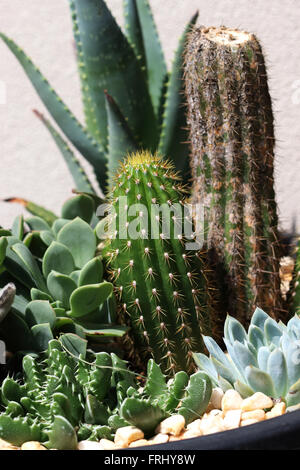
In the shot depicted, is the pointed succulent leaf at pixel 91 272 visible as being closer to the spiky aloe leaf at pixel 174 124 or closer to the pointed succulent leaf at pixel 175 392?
the pointed succulent leaf at pixel 175 392

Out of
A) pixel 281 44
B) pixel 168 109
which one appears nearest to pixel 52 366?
pixel 168 109

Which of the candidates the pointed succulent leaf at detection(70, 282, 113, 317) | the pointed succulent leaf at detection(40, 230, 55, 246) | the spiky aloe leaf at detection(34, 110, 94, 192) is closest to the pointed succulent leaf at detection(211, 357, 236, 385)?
the pointed succulent leaf at detection(70, 282, 113, 317)

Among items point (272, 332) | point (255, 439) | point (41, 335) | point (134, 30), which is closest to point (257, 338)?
point (272, 332)

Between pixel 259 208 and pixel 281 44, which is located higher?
pixel 281 44

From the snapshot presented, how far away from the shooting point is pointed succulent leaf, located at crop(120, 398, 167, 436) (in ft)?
3.32

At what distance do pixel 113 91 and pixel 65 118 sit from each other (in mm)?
159

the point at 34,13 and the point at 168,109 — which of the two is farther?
the point at 34,13

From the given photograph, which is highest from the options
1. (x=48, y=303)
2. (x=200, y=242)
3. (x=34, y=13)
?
(x=34, y=13)

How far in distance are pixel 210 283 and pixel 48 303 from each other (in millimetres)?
356

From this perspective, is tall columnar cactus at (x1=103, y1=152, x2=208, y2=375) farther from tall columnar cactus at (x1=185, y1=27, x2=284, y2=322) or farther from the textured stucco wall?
the textured stucco wall

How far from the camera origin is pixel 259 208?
1.39 meters

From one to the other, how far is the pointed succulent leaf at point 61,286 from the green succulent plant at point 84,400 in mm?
116

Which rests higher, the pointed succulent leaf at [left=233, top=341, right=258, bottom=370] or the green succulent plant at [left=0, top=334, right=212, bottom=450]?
the pointed succulent leaf at [left=233, top=341, right=258, bottom=370]

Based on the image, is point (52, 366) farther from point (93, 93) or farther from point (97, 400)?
point (93, 93)
